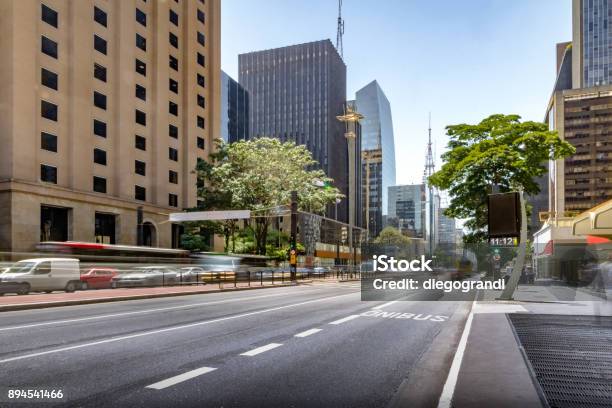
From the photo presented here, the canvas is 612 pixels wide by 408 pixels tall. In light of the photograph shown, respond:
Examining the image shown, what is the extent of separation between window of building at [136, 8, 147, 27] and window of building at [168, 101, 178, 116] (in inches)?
356

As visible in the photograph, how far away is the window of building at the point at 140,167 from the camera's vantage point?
5349cm

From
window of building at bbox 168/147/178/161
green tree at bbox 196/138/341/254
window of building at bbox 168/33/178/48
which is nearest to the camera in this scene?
green tree at bbox 196/138/341/254

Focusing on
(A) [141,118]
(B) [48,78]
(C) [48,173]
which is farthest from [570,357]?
(A) [141,118]

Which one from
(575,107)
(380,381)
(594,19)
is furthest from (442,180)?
(594,19)

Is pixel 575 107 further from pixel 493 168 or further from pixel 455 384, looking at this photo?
pixel 455 384

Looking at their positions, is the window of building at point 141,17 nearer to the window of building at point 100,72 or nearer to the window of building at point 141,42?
the window of building at point 141,42

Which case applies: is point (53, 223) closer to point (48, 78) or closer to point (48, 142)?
point (48, 142)

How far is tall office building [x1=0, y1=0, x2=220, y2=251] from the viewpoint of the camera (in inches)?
1563

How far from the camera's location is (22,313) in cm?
1617

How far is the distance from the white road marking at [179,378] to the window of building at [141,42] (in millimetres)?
53768

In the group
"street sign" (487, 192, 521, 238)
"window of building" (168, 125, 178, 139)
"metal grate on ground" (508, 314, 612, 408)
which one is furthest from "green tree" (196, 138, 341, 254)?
"metal grate on ground" (508, 314, 612, 408)

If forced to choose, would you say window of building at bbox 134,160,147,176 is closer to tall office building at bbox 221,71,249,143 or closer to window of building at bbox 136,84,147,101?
window of building at bbox 136,84,147,101

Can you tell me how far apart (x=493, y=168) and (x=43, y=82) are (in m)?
36.6

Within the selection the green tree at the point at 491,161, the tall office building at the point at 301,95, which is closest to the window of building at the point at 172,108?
the green tree at the point at 491,161
